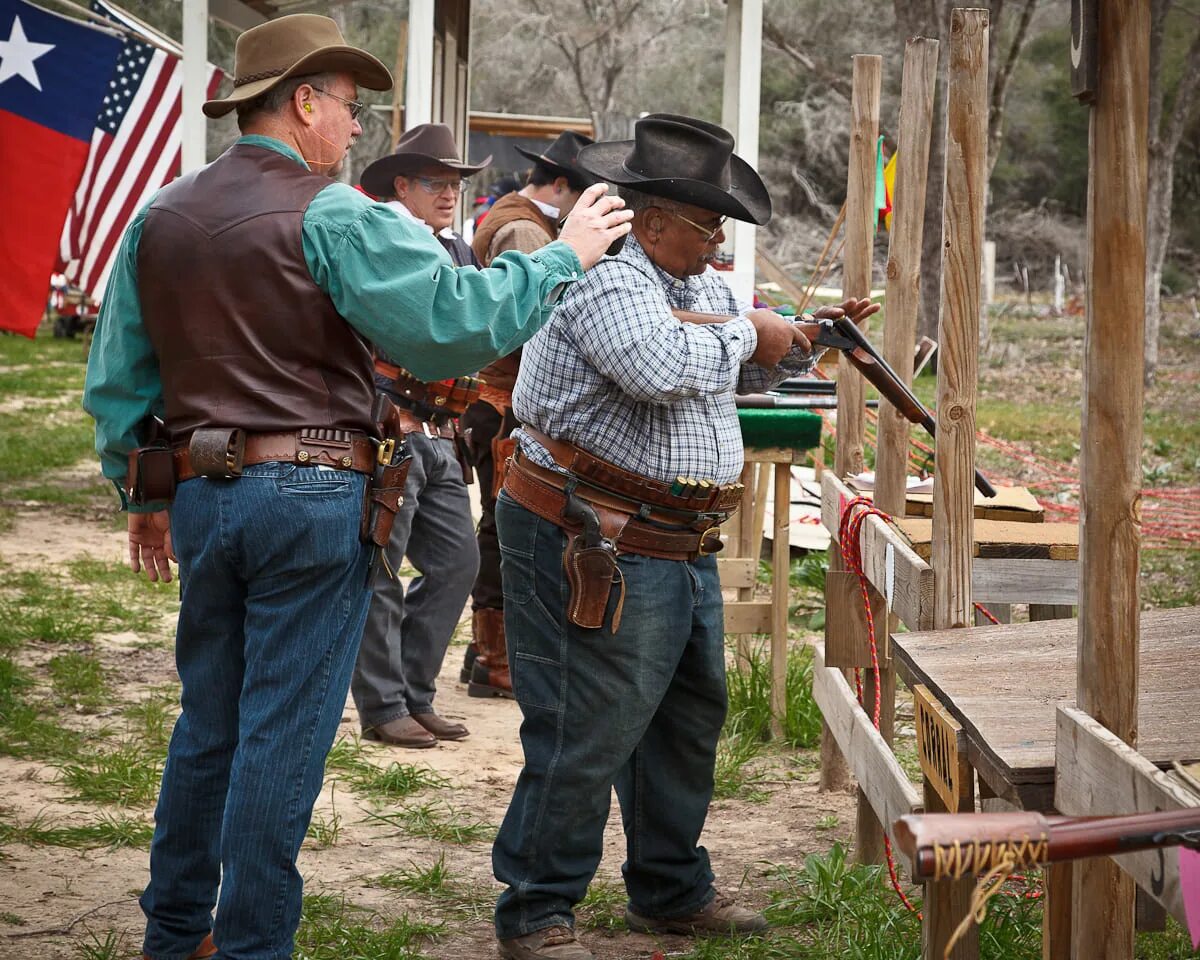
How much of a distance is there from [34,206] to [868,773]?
20.0 ft

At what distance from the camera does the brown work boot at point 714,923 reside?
405 centimetres

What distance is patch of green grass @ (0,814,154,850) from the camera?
460 centimetres

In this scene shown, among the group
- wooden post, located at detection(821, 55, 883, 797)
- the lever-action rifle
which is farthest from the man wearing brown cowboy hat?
wooden post, located at detection(821, 55, 883, 797)

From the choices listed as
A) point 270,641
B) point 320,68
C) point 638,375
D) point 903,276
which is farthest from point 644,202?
point 270,641

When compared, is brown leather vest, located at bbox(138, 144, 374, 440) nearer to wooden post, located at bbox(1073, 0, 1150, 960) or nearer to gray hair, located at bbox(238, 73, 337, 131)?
gray hair, located at bbox(238, 73, 337, 131)

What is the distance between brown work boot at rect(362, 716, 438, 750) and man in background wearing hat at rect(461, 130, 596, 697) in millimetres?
683

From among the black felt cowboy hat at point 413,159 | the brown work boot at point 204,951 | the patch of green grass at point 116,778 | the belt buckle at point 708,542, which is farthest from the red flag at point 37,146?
the belt buckle at point 708,542

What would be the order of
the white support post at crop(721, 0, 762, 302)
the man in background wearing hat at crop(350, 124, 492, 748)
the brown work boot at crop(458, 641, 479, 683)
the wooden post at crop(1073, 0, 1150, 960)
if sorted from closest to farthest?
the wooden post at crop(1073, 0, 1150, 960)
the man in background wearing hat at crop(350, 124, 492, 748)
the brown work boot at crop(458, 641, 479, 683)
the white support post at crop(721, 0, 762, 302)

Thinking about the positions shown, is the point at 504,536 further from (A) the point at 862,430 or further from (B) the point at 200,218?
(A) the point at 862,430

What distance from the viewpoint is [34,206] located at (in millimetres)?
8125

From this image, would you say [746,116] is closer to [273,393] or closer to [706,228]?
[706,228]

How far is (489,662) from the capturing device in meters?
6.63

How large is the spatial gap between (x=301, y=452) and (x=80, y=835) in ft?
6.87

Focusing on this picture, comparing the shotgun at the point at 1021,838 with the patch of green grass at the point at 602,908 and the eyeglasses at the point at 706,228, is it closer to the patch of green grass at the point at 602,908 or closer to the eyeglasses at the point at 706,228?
the eyeglasses at the point at 706,228
